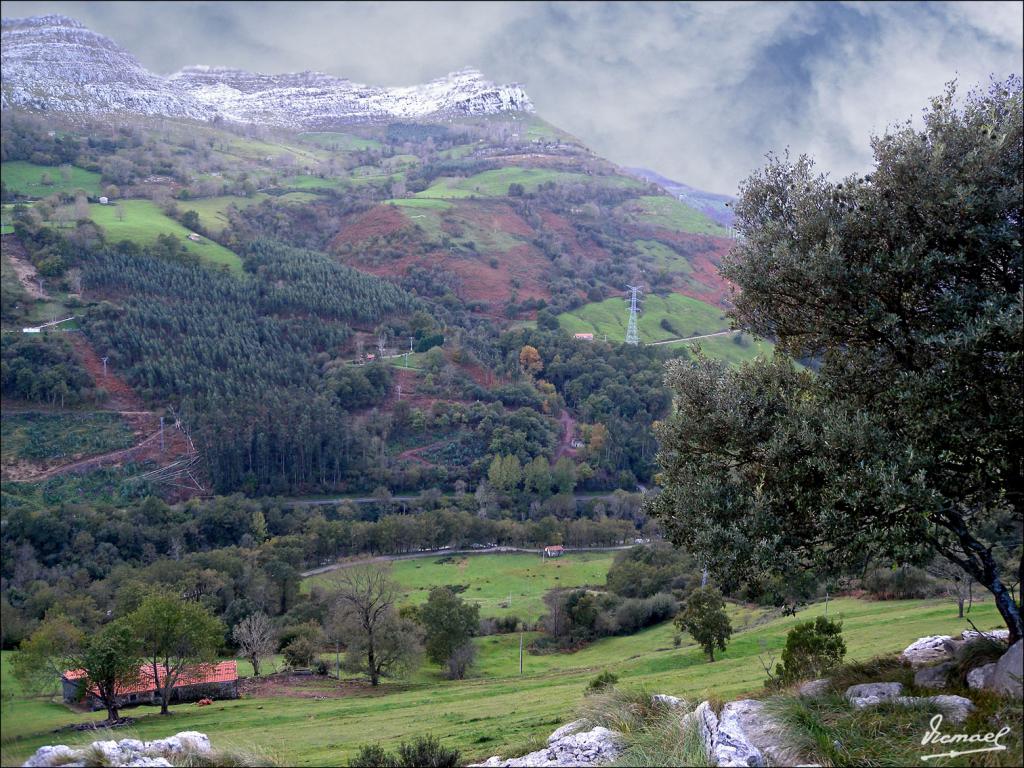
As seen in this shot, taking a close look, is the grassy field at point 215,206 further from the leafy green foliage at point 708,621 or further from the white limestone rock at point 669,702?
the white limestone rock at point 669,702

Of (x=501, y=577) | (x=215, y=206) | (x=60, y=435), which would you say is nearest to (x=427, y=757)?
(x=501, y=577)

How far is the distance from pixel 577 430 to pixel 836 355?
7355 cm

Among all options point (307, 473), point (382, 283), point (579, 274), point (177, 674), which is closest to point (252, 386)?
point (307, 473)

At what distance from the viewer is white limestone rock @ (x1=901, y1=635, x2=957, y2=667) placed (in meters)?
10.6

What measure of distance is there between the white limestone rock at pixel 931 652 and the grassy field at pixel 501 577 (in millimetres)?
36875

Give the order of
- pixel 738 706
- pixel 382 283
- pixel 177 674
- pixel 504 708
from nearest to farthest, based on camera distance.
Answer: pixel 738 706 → pixel 504 708 → pixel 177 674 → pixel 382 283

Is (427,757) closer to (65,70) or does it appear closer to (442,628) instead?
(442,628)

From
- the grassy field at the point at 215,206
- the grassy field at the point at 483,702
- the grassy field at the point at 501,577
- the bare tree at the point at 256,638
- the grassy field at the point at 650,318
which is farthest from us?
the grassy field at the point at 215,206

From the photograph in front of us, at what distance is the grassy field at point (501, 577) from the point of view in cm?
4872

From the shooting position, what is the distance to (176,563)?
4662 cm

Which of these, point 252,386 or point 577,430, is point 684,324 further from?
point 252,386

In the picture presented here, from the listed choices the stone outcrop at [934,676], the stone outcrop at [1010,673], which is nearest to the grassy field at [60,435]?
the stone outcrop at [934,676]

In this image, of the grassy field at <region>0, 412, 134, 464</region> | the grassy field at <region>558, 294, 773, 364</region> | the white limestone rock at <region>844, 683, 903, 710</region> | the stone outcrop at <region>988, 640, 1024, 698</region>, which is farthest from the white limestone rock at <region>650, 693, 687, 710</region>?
the grassy field at <region>558, 294, 773, 364</region>

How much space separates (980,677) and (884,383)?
393 cm
